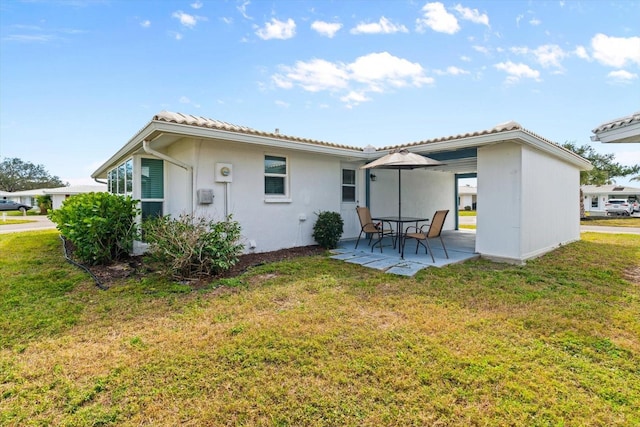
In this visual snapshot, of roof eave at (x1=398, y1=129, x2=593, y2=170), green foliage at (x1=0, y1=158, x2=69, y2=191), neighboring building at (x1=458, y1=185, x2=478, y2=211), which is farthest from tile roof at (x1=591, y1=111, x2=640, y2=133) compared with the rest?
green foliage at (x1=0, y1=158, x2=69, y2=191)

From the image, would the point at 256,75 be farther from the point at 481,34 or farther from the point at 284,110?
the point at 481,34

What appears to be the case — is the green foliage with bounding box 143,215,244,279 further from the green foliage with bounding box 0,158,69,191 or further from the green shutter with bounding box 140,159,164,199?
the green foliage with bounding box 0,158,69,191

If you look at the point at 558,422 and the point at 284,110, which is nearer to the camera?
the point at 558,422

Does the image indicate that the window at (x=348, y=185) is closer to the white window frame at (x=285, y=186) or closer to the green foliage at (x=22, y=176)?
the white window frame at (x=285, y=186)

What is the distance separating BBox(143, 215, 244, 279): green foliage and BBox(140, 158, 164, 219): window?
205 centimetres

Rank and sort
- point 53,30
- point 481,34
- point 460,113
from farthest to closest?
point 460,113 < point 481,34 < point 53,30

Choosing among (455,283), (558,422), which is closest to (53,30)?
(455,283)

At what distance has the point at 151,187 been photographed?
766cm

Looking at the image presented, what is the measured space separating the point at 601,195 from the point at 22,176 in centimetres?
8573

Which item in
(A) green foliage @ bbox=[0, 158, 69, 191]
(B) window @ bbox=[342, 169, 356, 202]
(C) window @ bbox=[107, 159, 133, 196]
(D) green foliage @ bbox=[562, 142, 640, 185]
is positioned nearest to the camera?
(C) window @ bbox=[107, 159, 133, 196]

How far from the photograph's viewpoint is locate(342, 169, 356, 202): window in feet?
31.0

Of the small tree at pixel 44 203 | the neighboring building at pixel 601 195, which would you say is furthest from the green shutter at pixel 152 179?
the neighboring building at pixel 601 195

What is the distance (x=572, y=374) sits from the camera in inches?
104

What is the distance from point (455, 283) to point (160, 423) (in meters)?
4.48
